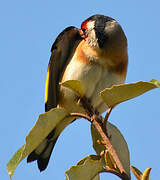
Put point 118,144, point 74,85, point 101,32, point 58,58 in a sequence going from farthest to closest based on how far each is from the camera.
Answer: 1. point 58,58
2. point 101,32
3. point 118,144
4. point 74,85

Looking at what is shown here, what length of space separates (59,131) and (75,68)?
2.26ft

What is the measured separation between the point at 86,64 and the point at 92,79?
0.51ft

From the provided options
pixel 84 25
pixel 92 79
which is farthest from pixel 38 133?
pixel 84 25

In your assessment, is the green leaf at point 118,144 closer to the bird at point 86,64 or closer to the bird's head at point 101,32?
the bird at point 86,64

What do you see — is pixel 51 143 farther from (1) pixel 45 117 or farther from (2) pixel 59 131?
(1) pixel 45 117

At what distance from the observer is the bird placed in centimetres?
332

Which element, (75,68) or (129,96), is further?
(75,68)

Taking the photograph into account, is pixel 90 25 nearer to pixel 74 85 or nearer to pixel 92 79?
pixel 92 79

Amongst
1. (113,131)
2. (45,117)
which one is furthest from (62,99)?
(45,117)

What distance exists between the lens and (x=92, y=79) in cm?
328

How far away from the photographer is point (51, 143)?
A: 12.6 feet

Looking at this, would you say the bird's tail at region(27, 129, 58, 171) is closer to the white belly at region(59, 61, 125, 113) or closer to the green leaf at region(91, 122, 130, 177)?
the white belly at region(59, 61, 125, 113)

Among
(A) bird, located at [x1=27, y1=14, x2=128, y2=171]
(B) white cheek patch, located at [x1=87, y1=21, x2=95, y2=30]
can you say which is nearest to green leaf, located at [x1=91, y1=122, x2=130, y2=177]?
(A) bird, located at [x1=27, y1=14, x2=128, y2=171]

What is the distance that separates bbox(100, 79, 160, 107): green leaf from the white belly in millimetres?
→ 1203
